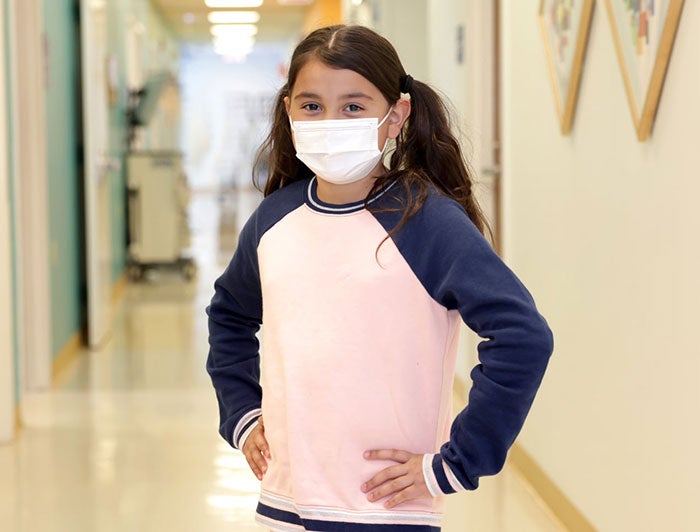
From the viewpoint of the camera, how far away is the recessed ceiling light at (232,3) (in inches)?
535

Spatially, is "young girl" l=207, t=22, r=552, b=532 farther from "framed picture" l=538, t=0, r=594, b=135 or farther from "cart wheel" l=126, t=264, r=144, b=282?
"cart wheel" l=126, t=264, r=144, b=282

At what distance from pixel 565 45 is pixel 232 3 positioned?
11.3m

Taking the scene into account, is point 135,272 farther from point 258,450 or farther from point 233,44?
point 233,44

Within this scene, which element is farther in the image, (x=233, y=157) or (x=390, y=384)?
(x=233, y=157)

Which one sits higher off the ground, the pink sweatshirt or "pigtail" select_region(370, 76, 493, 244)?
"pigtail" select_region(370, 76, 493, 244)

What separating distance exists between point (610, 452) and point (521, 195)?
129 centimetres

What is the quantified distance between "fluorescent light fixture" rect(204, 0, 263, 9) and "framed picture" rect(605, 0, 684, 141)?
1147cm

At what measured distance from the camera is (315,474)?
144 cm

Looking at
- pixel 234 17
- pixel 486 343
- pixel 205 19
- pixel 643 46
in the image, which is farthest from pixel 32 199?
pixel 205 19

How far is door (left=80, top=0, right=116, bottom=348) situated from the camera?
612 centimetres

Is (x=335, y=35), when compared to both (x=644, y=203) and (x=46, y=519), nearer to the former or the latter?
(x=644, y=203)

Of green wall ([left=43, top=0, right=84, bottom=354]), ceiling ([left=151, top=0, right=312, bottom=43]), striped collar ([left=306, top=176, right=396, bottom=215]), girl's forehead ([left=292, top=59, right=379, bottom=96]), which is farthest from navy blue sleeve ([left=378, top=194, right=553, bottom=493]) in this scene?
ceiling ([left=151, top=0, right=312, bottom=43])

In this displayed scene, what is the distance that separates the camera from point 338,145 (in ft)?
4.84

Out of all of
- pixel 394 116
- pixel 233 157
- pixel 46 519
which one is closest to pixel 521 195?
pixel 46 519
